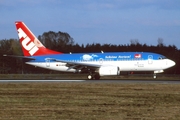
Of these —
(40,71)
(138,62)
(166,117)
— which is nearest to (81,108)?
(166,117)

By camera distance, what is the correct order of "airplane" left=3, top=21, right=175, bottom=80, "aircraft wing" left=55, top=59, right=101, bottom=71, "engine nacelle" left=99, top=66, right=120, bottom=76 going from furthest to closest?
"airplane" left=3, top=21, right=175, bottom=80
"aircraft wing" left=55, top=59, right=101, bottom=71
"engine nacelle" left=99, top=66, right=120, bottom=76

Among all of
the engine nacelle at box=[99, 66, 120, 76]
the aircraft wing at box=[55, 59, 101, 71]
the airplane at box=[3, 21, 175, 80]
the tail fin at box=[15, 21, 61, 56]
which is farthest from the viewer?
the tail fin at box=[15, 21, 61, 56]

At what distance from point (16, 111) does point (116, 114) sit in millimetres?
3731

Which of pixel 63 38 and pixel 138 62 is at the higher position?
pixel 63 38

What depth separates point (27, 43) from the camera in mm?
50656

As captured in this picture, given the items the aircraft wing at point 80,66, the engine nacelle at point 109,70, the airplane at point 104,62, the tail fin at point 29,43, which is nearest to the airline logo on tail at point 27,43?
the tail fin at point 29,43

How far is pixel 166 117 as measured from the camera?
→ 1423 cm

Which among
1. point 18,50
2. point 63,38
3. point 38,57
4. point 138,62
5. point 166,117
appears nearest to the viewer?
point 166,117

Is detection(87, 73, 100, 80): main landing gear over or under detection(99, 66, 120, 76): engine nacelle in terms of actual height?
under

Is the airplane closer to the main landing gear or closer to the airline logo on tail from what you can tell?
the main landing gear

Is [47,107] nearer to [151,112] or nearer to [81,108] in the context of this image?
[81,108]

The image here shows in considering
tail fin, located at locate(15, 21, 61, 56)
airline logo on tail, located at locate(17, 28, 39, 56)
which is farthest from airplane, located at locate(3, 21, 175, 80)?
airline logo on tail, located at locate(17, 28, 39, 56)

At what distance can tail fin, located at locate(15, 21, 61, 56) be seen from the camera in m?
50.2

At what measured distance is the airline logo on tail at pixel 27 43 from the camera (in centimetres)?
5025
